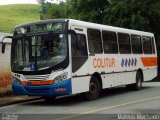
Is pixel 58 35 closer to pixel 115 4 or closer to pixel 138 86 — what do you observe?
pixel 138 86

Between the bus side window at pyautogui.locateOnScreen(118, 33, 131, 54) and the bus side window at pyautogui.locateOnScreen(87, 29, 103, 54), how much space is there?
6.96ft

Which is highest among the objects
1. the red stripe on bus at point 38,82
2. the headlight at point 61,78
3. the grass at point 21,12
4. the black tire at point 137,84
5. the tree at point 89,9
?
the grass at point 21,12

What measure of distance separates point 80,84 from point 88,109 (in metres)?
2.00

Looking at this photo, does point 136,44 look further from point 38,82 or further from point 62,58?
point 38,82

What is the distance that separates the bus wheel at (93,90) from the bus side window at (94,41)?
1.14 m

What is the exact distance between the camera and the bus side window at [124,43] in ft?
66.2

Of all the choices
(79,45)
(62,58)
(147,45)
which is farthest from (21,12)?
(62,58)

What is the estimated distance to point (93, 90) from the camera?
17609mm

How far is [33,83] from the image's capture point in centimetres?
1611

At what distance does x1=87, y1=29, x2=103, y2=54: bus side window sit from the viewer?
17.5 m

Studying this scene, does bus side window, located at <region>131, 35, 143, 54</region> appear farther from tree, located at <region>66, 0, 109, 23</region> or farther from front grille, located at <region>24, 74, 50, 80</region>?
tree, located at <region>66, 0, 109, 23</region>

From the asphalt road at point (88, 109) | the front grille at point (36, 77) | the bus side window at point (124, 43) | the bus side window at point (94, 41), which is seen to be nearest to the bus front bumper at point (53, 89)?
the front grille at point (36, 77)

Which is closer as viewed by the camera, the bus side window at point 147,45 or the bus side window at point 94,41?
the bus side window at point 94,41

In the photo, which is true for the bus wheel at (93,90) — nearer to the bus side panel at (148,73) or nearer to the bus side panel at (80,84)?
the bus side panel at (80,84)
